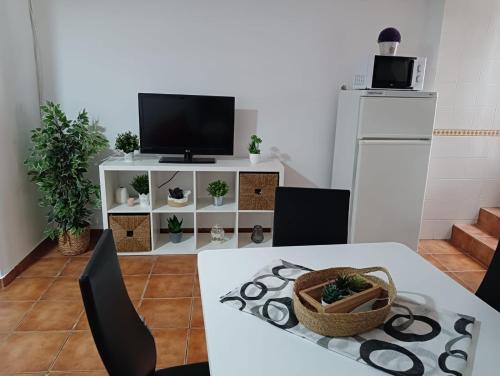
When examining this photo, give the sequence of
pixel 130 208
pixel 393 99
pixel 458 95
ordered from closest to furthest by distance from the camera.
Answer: pixel 393 99, pixel 130 208, pixel 458 95

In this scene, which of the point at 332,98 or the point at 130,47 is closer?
the point at 130,47

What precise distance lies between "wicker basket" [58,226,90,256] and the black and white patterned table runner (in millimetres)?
2321

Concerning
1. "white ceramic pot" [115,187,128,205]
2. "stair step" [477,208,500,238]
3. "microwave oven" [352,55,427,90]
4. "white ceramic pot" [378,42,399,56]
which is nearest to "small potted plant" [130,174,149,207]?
"white ceramic pot" [115,187,128,205]

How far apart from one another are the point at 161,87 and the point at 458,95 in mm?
2649

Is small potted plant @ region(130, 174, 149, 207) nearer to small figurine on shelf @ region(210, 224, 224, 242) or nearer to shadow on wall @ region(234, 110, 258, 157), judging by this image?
small figurine on shelf @ region(210, 224, 224, 242)

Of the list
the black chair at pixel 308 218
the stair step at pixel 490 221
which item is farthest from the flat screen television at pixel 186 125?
the stair step at pixel 490 221

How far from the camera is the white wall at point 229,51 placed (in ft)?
10.5

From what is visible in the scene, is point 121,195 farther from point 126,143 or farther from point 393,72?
point 393,72

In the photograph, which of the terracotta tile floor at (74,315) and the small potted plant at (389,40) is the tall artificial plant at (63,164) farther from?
the small potted plant at (389,40)

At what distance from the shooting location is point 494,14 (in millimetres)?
3303

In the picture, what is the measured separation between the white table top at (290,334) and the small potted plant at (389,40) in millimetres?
1905

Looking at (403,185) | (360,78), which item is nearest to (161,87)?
(360,78)

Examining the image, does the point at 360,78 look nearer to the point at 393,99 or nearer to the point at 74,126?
the point at 393,99

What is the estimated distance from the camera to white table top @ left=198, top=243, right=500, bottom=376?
98cm
